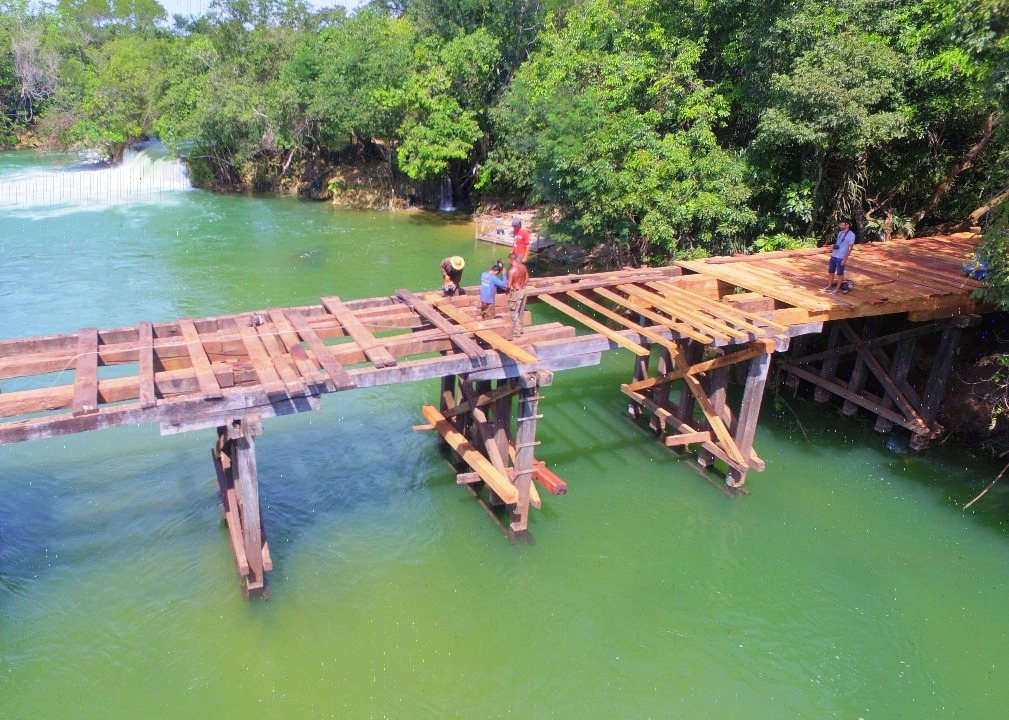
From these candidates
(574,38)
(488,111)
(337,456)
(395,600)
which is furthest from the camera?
(488,111)

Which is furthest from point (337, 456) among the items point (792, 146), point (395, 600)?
point (792, 146)

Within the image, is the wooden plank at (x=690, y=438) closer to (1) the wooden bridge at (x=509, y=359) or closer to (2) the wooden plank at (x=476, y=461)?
(1) the wooden bridge at (x=509, y=359)

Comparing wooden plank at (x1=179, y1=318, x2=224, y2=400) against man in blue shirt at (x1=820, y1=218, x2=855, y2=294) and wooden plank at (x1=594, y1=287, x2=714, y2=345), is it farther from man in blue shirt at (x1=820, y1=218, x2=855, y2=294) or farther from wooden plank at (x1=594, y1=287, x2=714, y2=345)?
man in blue shirt at (x1=820, y1=218, x2=855, y2=294)

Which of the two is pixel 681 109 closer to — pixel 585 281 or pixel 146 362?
pixel 585 281

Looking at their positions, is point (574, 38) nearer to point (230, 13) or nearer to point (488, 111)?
point (488, 111)

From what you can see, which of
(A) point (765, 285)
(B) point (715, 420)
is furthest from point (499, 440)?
(A) point (765, 285)

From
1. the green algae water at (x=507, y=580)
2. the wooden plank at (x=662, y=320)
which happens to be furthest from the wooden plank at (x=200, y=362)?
the wooden plank at (x=662, y=320)
